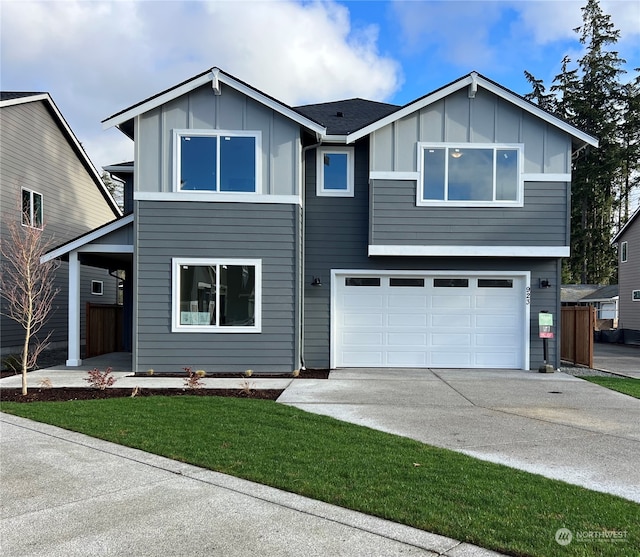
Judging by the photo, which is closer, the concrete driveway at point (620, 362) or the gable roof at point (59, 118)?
the concrete driveway at point (620, 362)

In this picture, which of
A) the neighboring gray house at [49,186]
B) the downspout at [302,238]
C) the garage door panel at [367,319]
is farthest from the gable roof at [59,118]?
the garage door panel at [367,319]

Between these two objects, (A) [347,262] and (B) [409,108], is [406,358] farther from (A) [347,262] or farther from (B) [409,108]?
(B) [409,108]

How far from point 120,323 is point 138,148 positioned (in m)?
6.62

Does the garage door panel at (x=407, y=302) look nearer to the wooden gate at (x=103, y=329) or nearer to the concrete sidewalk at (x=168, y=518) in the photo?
the concrete sidewalk at (x=168, y=518)

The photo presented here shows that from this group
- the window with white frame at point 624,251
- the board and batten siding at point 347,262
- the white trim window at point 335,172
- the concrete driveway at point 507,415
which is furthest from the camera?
the window with white frame at point 624,251

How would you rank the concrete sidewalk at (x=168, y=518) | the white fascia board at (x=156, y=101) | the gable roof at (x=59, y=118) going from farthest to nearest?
1. the gable roof at (x=59, y=118)
2. the white fascia board at (x=156, y=101)
3. the concrete sidewalk at (x=168, y=518)

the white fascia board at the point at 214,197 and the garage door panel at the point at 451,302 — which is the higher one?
the white fascia board at the point at 214,197

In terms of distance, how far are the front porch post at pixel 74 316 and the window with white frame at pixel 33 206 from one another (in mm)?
4223

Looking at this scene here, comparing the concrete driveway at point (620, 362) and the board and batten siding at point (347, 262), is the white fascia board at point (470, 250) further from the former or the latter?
the concrete driveway at point (620, 362)

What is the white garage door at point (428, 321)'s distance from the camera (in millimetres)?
12008

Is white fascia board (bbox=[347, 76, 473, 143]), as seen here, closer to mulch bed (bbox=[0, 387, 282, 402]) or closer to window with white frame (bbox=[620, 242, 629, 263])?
mulch bed (bbox=[0, 387, 282, 402])

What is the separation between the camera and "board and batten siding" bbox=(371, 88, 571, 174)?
11406 mm

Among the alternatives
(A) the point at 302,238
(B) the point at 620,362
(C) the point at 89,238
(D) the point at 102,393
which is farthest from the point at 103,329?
(B) the point at 620,362

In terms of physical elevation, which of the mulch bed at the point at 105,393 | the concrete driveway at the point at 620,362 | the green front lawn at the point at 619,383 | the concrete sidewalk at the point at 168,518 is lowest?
the concrete driveway at the point at 620,362
